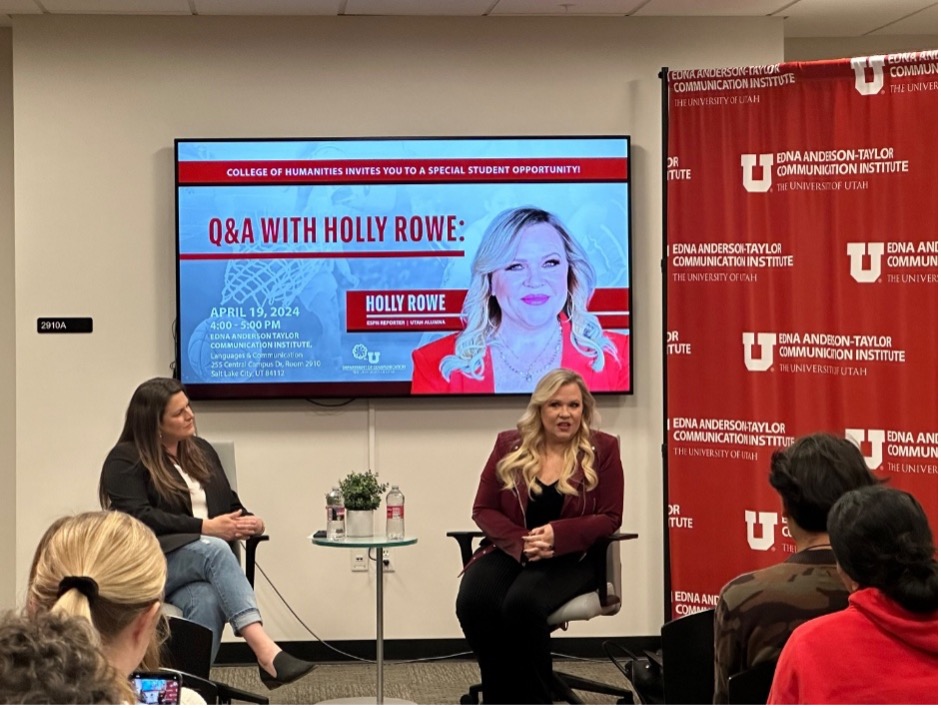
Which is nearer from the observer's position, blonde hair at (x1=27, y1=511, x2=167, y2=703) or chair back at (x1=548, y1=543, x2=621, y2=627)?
blonde hair at (x1=27, y1=511, x2=167, y2=703)

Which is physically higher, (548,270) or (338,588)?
(548,270)

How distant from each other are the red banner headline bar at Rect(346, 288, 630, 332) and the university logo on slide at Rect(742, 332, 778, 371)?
0.72 meters

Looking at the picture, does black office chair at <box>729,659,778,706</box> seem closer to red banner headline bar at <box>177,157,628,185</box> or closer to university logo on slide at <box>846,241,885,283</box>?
university logo on slide at <box>846,241,885,283</box>

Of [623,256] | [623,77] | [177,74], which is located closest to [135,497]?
[177,74]

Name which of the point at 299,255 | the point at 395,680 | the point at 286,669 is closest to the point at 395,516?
the point at 286,669

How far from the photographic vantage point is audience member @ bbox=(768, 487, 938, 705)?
6.31 feet

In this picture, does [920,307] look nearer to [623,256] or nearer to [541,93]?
[623,256]

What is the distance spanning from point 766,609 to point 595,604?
6.98ft

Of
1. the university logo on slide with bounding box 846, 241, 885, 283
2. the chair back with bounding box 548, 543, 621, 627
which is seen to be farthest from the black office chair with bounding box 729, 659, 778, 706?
the university logo on slide with bounding box 846, 241, 885, 283

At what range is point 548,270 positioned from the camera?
567 centimetres

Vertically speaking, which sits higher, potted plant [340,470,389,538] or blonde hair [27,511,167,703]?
blonde hair [27,511,167,703]

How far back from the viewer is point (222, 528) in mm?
4574

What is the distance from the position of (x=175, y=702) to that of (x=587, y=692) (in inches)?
145

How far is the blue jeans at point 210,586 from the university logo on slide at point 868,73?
316 cm
